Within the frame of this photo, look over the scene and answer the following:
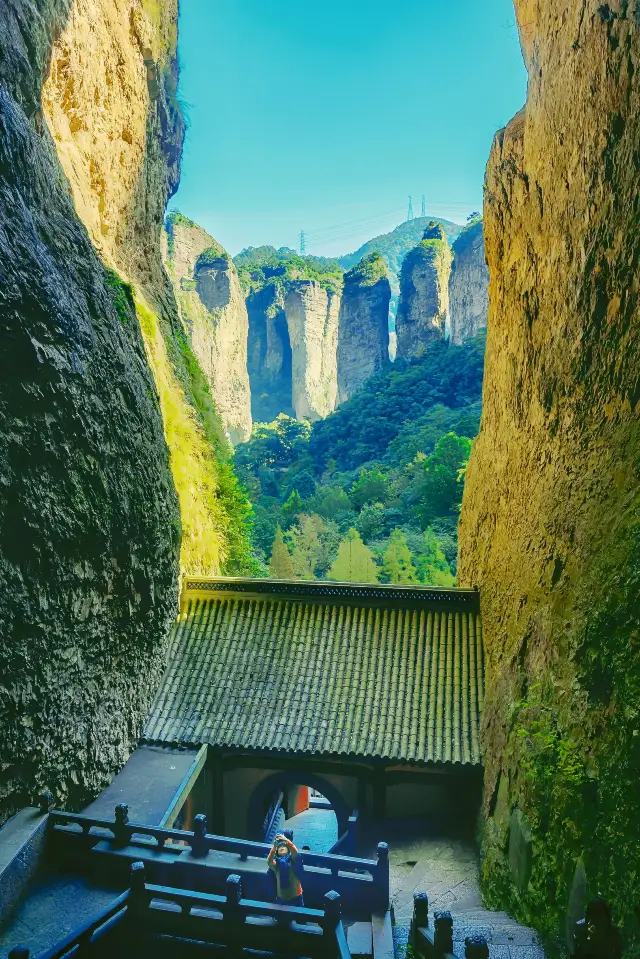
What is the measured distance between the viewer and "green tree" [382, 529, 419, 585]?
27.3 meters

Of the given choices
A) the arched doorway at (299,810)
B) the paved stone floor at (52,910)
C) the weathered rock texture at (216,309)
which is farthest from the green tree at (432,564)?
the weathered rock texture at (216,309)

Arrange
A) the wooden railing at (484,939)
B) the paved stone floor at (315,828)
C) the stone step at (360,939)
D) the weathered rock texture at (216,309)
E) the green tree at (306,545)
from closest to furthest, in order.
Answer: the wooden railing at (484,939) → the stone step at (360,939) → the paved stone floor at (315,828) → the green tree at (306,545) → the weathered rock texture at (216,309)

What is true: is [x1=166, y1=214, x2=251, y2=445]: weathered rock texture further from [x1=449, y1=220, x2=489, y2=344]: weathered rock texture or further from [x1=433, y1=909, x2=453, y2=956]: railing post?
[x1=433, y1=909, x2=453, y2=956]: railing post

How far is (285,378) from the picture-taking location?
75.4m

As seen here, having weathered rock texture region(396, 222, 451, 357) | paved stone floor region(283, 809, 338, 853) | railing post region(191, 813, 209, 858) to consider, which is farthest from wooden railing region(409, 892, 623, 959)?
weathered rock texture region(396, 222, 451, 357)

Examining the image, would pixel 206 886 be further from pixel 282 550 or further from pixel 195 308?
pixel 195 308

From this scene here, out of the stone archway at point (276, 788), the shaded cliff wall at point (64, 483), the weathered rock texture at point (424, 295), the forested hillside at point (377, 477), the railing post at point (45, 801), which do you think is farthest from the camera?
the weathered rock texture at point (424, 295)

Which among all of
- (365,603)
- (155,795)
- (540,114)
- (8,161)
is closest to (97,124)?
(8,161)

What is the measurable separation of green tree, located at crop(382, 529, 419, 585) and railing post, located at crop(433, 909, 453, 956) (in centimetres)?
2125

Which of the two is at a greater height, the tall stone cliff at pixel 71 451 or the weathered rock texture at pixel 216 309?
the weathered rock texture at pixel 216 309

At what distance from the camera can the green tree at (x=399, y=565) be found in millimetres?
27312

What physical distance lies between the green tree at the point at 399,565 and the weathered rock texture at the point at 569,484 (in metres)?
15.7

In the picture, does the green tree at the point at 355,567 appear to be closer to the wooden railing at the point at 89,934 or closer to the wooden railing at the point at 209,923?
the wooden railing at the point at 209,923

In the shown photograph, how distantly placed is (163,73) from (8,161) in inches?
586
